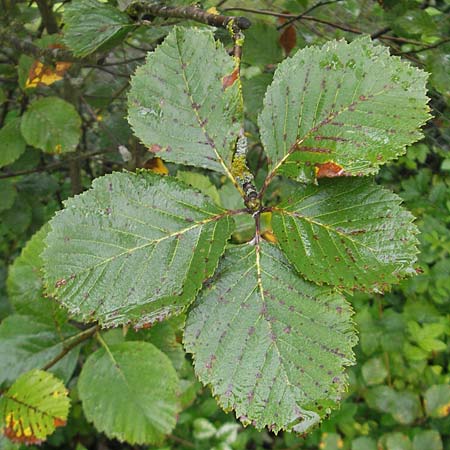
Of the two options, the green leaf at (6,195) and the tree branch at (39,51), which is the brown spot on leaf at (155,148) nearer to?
the tree branch at (39,51)

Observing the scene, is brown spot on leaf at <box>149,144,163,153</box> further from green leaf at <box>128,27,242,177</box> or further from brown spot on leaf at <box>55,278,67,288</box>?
brown spot on leaf at <box>55,278,67,288</box>

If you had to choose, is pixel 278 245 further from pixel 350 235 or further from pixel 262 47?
pixel 262 47

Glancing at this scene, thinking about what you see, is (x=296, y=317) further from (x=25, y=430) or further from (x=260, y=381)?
(x=25, y=430)

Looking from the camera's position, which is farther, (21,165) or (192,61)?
(21,165)

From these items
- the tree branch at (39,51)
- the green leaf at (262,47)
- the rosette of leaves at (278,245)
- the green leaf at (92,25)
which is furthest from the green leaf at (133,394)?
the green leaf at (262,47)

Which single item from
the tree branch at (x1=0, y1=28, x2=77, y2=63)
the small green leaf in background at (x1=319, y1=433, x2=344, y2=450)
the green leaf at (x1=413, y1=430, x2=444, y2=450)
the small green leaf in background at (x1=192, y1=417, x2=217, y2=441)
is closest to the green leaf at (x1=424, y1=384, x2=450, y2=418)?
the green leaf at (x1=413, y1=430, x2=444, y2=450)

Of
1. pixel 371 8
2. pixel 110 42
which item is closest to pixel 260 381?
pixel 110 42
